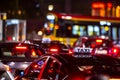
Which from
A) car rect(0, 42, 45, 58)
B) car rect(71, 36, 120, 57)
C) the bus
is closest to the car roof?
car rect(0, 42, 45, 58)

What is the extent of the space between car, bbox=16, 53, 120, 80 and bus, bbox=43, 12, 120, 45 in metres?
30.8

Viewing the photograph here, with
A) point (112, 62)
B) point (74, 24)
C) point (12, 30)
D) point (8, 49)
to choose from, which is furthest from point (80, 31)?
point (112, 62)

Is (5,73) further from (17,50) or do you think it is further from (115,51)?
(115,51)

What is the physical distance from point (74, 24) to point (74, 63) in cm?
3327

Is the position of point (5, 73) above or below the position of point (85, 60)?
below

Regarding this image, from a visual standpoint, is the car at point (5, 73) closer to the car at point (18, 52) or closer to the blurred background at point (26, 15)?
the car at point (18, 52)

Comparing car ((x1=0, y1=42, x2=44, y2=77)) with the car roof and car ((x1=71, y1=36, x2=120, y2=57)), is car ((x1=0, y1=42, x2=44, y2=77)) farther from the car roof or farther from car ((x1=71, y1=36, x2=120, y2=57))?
car ((x1=71, y1=36, x2=120, y2=57))

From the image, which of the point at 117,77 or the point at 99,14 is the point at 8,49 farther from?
the point at 99,14

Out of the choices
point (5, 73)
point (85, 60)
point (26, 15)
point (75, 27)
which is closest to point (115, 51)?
point (5, 73)

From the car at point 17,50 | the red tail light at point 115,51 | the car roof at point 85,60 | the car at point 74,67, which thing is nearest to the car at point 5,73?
the car at point 74,67

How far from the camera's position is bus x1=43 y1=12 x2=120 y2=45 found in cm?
4109

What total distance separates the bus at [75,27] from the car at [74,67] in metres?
30.8

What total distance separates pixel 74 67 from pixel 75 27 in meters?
33.4

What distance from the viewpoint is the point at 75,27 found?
41812 millimetres
